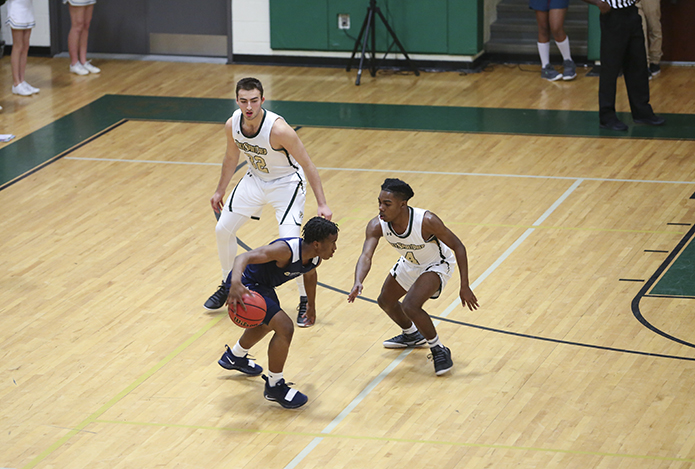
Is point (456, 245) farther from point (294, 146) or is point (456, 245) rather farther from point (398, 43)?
point (398, 43)

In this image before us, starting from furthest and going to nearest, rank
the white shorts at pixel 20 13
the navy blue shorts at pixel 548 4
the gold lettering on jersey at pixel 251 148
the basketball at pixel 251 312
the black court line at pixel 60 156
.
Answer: the navy blue shorts at pixel 548 4 → the white shorts at pixel 20 13 → the black court line at pixel 60 156 → the gold lettering on jersey at pixel 251 148 → the basketball at pixel 251 312

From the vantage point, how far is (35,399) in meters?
5.66

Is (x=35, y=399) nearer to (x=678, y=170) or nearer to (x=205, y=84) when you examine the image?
(x=678, y=170)

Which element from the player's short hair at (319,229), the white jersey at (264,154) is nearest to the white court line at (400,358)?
the player's short hair at (319,229)

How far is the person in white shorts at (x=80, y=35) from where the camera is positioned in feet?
41.7

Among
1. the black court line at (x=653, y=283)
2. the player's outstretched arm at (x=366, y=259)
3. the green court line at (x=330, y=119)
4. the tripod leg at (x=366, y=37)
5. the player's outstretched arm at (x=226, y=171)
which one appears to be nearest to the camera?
the player's outstretched arm at (x=366, y=259)

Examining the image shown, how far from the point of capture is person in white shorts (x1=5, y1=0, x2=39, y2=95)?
1170 cm

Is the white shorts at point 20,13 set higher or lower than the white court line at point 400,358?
higher

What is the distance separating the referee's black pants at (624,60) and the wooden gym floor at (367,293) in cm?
28

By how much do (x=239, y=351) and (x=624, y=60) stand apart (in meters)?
5.98

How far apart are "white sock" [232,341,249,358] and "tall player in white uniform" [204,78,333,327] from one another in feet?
2.42

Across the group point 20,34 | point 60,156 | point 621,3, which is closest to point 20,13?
point 20,34

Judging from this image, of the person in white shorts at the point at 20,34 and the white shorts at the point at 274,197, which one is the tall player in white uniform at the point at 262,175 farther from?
the person in white shorts at the point at 20,34

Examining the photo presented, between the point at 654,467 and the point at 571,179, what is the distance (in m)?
4.53
